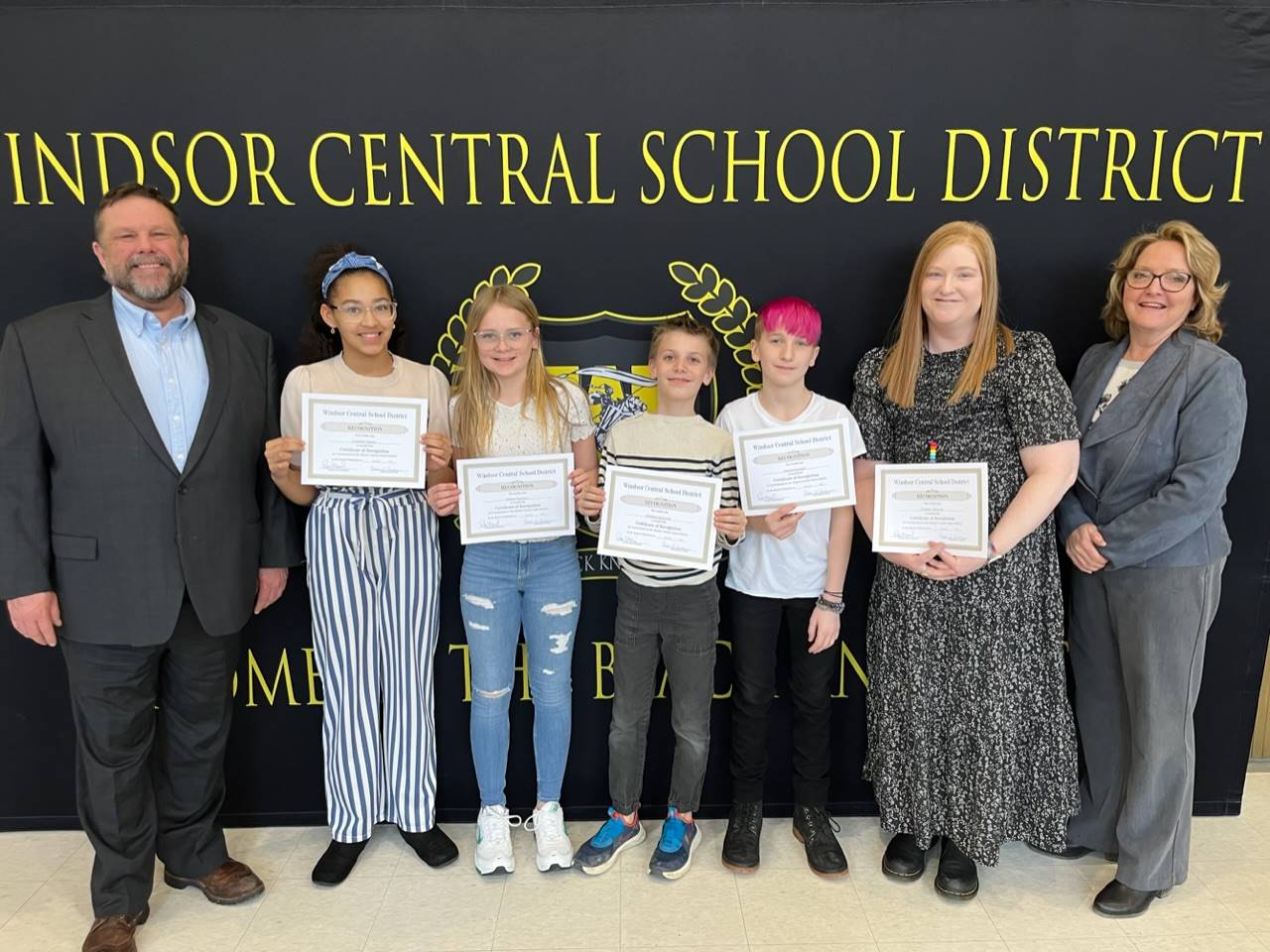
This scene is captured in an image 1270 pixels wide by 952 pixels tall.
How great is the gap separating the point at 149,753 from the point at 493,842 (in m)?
0.97

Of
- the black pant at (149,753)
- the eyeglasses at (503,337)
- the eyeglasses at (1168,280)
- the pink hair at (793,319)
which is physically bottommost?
the black pant at (149,753)

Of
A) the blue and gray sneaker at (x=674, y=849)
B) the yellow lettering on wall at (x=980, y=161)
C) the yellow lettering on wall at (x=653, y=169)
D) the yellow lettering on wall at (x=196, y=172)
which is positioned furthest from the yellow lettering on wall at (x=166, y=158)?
the blue and gray sneaker at (x=674, y=849)

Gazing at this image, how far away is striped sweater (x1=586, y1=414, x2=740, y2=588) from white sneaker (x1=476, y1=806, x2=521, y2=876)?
34.9 inches

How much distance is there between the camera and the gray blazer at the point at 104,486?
2.03m

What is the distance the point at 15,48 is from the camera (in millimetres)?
2352

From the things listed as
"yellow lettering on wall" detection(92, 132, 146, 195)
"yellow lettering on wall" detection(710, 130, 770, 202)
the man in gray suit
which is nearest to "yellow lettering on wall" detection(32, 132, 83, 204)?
"yellow lettering on wall" detection(92, 132, 146, 195)

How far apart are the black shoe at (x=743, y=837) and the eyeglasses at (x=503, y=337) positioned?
4.99 ft

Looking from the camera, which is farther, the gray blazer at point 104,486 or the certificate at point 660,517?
the certificate at point 660,517

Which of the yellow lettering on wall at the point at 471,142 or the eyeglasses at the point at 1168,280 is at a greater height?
the yellow lettering on wall at the point at 471,142

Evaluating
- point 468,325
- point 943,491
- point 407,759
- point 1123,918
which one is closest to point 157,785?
point 407,759

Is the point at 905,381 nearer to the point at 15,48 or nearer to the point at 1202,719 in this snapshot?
the point at 1202,719

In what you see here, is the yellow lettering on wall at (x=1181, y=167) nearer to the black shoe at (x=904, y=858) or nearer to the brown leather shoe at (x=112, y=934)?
the black shoe at (x=904, y=858)

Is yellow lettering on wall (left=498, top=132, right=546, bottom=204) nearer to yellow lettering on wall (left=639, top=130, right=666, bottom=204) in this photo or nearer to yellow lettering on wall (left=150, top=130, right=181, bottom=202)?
yellow lettering on wall (left=639, top=130, right=666, bottom=204)

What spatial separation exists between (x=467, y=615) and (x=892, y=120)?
6.17ft
